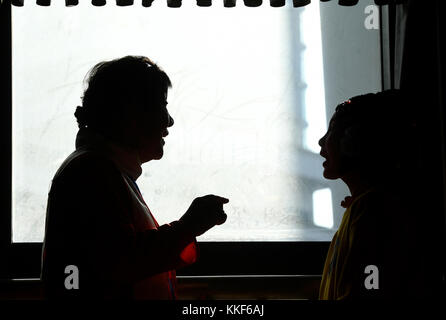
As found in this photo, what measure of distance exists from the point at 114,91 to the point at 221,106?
880 millimetres

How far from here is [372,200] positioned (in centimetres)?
95

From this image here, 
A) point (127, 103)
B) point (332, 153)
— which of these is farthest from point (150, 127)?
point (332, 153)

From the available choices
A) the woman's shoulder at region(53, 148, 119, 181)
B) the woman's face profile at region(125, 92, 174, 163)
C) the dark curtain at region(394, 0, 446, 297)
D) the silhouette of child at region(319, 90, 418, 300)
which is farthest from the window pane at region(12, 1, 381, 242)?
the woman's shoulder at region(53, 148, 119, 181)

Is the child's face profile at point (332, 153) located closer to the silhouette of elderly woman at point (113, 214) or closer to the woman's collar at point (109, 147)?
the silhouette of elderly woman at point (113, 214)

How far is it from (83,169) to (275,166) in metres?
1.08

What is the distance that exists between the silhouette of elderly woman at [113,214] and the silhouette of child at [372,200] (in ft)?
1.04

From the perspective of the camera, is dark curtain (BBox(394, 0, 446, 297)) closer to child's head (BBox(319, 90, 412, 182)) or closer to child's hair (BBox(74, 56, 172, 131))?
child's head (BBox(319, 90, 412, 182))

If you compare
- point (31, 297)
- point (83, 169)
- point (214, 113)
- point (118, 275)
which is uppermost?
point (214, 113)

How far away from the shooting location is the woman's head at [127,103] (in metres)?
0.89

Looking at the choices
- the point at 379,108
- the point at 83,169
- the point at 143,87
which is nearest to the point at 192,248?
the point at 83,169

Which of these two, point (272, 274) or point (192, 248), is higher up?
point (192, 248)

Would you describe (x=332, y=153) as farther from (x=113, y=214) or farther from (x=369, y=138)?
(x=113, y=214)

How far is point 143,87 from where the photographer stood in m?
0.92

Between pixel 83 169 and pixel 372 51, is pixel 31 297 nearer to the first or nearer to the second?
pixel 83 169
